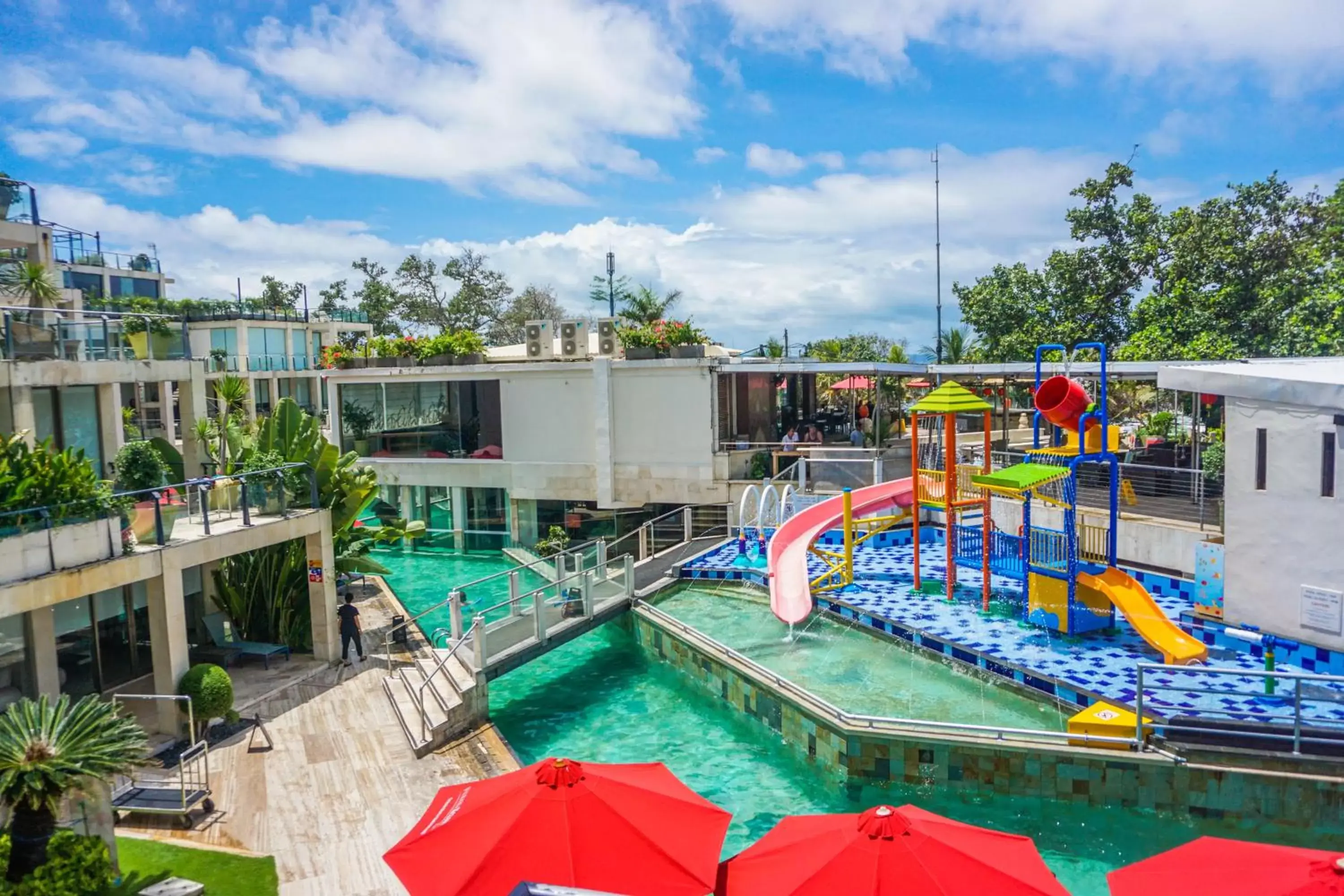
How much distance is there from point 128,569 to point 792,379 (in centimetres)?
2207

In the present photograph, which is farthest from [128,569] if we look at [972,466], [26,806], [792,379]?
[792,379]

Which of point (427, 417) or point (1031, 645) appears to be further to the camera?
point (427, 417)

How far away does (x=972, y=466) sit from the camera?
18.7m

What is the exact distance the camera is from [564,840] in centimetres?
790

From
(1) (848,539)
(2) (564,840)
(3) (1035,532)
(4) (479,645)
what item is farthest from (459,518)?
(2) (564,840)

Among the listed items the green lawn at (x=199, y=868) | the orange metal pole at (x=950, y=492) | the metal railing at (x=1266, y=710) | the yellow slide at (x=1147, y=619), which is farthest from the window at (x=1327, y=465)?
the green lawn at (x=199, y=868)

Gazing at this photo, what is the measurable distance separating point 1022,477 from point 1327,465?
437 centimetres

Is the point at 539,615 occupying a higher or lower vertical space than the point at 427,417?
lower

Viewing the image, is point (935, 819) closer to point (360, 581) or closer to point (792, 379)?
point (360, 581)

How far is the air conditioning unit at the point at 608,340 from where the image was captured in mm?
29016

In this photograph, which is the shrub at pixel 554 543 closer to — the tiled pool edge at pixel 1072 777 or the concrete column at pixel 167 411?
the concrete column at pixel 167 411

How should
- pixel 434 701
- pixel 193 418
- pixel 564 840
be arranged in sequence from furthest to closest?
1. pixel 193 418
2. pixel 434 701
3. pixel 564 840

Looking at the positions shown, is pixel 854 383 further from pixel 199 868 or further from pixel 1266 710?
pixel 199 868

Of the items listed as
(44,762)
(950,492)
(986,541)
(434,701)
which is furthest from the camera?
(950,492)
